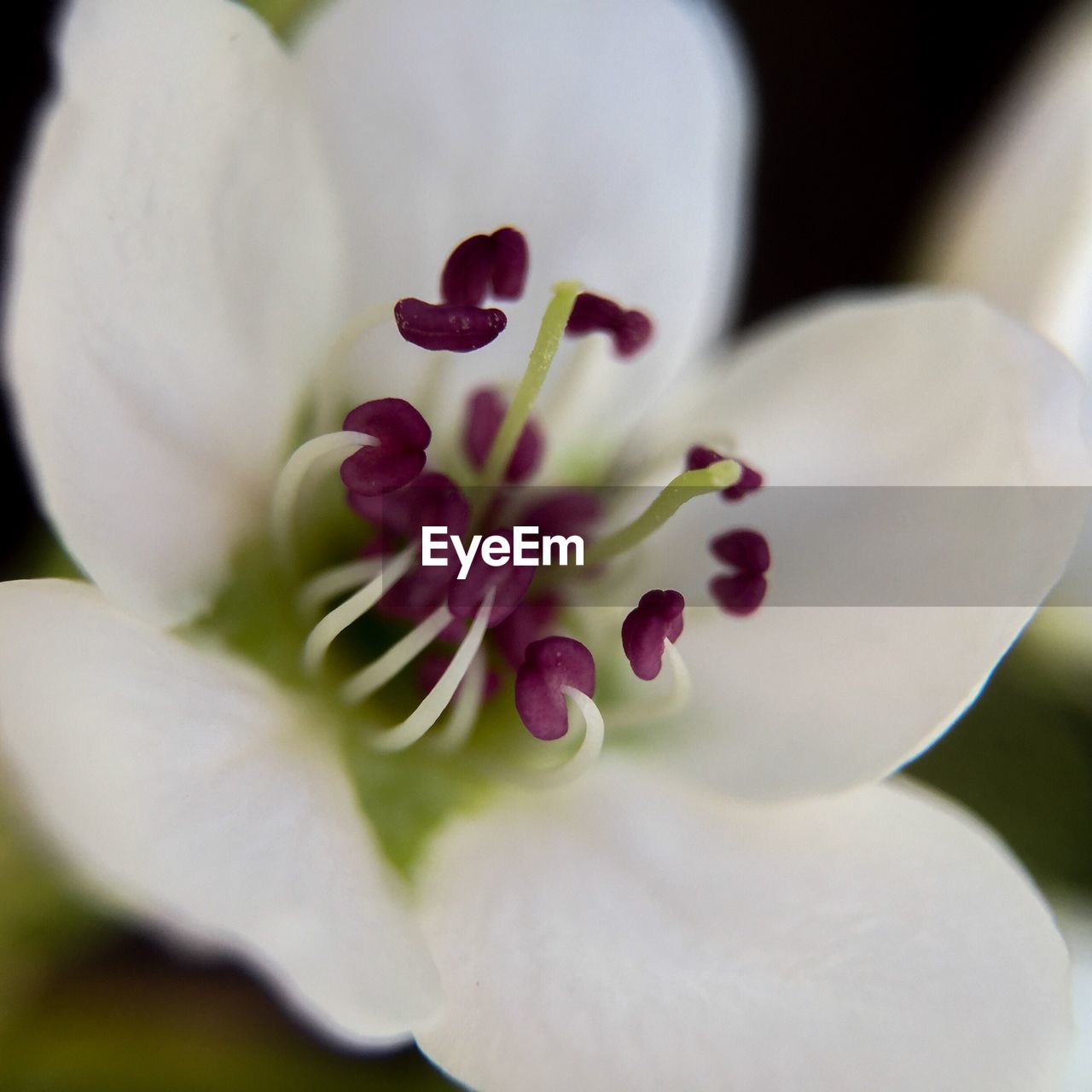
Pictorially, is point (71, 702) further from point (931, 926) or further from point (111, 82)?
point (931, 926)

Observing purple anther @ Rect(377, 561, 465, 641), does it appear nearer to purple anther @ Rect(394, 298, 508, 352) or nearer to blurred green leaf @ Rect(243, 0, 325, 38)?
purple anther @ Rect(394, 298, 508, 352)

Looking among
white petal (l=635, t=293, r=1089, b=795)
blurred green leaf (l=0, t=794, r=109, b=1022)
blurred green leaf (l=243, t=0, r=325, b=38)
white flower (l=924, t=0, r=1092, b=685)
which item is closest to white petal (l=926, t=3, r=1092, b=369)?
white flower (l=924, t=0, r=1092, b=685)

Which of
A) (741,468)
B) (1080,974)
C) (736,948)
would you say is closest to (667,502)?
(741,468)

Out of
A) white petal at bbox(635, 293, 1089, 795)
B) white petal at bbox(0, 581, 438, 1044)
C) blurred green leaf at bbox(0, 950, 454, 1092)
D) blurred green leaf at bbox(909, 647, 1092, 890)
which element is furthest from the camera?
blurred green leaf at bbox(909, 647, 1092, 890)

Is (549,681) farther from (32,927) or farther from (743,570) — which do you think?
(32,927)

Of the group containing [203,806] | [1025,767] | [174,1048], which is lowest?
[174,1048]

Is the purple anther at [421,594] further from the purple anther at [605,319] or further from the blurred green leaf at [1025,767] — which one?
the blurred green leaf at [1025,767]

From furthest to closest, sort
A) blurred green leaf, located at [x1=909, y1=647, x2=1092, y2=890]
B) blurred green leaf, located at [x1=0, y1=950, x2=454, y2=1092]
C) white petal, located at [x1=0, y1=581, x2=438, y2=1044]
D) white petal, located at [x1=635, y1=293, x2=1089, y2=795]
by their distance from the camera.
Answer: blurred green leaf, located at [x1=909, y1=647, x2=1092, y2=890] → blurred green leaf, located at [x1=0, y1=950, x2=454, y2=1092] → white petal, located at [x1=635, y1=293, x2=1089, y2=795] → white petal, located at [x1=0, y1=581, x2=438, y2=1044]
